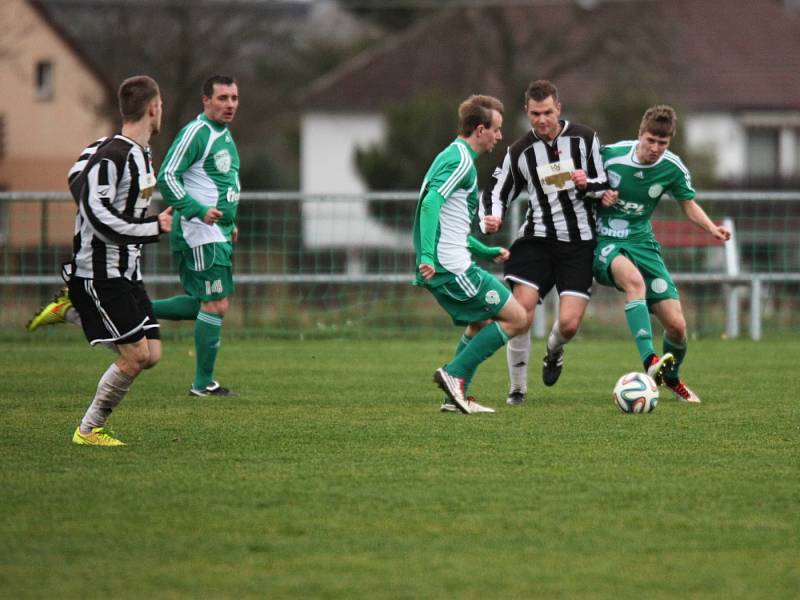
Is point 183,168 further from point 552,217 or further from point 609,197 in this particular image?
point 609,197

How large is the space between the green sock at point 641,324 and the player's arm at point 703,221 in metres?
0.61

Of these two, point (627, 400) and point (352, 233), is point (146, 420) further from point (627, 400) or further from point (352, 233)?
point (352, 233)

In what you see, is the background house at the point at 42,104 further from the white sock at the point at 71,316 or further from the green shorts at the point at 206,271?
the green shorts at the point at 206,271

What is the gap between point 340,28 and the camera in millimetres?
51656

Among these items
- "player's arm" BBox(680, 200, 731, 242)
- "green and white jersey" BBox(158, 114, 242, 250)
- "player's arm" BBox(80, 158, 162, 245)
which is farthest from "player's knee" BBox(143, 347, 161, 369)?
"player's arm" BBox(680, 200, 731, 242)

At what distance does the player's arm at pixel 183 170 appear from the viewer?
8.76 meters

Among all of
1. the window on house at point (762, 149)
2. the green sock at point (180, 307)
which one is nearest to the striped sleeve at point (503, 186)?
the green sock at point (180, 307)

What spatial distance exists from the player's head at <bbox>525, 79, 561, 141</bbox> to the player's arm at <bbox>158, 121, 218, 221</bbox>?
1.98 meters

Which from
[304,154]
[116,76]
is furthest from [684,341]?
[304,154]

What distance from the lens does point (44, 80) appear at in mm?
40500

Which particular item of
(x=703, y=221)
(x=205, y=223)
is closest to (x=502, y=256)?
(x=703, y=221)

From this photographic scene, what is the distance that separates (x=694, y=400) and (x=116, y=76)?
28.4m

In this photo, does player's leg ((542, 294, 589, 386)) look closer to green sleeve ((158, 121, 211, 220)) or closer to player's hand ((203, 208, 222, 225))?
player's hand ((203, 208, 222, 225))

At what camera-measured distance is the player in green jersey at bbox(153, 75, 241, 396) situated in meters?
9.11
